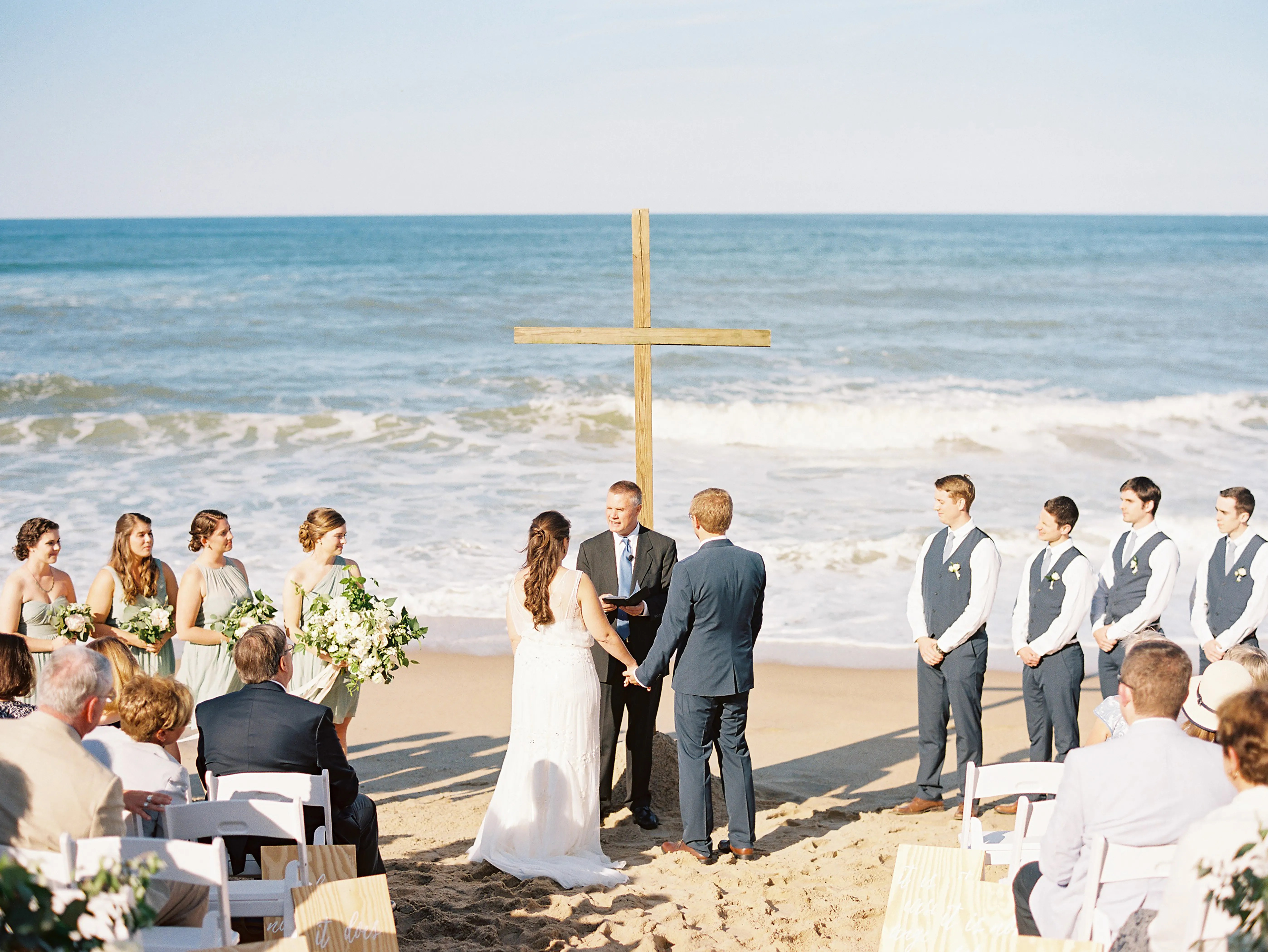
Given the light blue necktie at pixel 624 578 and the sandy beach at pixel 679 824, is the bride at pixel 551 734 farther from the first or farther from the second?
the light blue necktie at pixel 624 578

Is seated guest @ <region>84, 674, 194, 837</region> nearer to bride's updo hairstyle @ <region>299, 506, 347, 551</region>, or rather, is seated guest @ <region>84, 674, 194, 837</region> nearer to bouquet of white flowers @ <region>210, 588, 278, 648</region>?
bouquet of white flowers @ <region>210, 588, 278, 648</region>

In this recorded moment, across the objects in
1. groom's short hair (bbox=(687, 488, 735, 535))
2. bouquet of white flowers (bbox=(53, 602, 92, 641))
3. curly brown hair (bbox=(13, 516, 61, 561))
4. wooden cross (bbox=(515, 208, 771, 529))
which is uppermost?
wooden cross (bbox=(515, 208, 771, 529))

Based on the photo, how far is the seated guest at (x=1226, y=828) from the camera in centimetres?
271

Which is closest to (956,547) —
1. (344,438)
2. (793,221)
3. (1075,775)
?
(1075,775)

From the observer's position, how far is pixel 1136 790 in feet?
10.9

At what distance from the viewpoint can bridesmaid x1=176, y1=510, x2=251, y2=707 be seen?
629cm

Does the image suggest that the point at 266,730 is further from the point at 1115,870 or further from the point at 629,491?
the point at 1115,870

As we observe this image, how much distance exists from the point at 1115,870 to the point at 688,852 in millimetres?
2721

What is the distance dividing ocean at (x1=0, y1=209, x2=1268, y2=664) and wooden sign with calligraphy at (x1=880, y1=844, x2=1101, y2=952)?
5197 mm

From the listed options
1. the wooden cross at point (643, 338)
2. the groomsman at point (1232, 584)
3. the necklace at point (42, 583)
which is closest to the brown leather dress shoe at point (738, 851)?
the wooden cross at point (643, 338)

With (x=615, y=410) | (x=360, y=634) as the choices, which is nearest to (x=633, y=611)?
(x=360, y=634)

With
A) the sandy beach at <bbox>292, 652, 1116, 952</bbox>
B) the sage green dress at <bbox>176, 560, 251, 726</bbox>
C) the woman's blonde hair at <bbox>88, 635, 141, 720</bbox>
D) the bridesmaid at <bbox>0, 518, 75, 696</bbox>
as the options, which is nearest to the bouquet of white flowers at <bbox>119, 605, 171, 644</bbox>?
the sage green dress at <bbox>176, 560, 251, 726</bbox>

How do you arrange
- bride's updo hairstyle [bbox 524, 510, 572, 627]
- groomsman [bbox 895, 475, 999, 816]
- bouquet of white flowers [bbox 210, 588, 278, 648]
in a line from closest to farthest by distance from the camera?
bride's updo hairstyle [bbox 524, 510, 572, 627], bouquet of white flowers [bbox 210, 588, 278, 648], groomsman [bbox 895, 475, 999, 816]

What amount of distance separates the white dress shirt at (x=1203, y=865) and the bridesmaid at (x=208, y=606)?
495 cm
